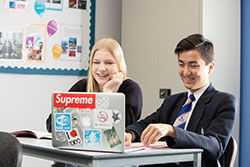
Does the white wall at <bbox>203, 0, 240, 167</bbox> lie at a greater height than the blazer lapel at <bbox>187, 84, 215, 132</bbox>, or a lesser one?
greater

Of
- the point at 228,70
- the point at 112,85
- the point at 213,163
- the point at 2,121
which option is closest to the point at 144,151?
the point at 213,163

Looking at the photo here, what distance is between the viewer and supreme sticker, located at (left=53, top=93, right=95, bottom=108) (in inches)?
55.7

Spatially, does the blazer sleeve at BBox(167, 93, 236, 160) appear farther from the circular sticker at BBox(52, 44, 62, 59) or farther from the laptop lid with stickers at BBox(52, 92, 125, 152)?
the circular sticker at BBox(52, 44, 62, 59)

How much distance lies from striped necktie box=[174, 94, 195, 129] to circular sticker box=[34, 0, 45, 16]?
5.85 feet

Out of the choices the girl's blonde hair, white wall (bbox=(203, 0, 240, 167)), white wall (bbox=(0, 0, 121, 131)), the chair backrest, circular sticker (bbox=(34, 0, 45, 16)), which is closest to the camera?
the chair backrest

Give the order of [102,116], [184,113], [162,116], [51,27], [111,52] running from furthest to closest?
[51,27] < [111,52] < [162,116] < [184,113] < [102,116]

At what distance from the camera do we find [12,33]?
10.9 ft

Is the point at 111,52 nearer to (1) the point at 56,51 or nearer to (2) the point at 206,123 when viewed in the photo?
(2) the point at 206,123

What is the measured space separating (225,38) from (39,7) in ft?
4.85

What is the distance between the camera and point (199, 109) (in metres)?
1.96

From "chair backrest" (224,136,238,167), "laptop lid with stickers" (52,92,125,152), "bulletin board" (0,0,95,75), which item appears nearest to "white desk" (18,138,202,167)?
"laptop lid with stickers" (52,92,125,152)

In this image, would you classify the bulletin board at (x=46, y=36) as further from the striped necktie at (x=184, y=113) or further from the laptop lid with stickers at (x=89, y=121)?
the laptop lid with stickers at (x=89, y=121)

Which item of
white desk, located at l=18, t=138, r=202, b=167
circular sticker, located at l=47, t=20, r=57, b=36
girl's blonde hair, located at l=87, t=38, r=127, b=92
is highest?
circular sticker, located at l=47, t=20, r=57, b=36

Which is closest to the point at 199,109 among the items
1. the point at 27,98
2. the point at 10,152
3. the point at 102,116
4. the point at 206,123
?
the point at 206,123
